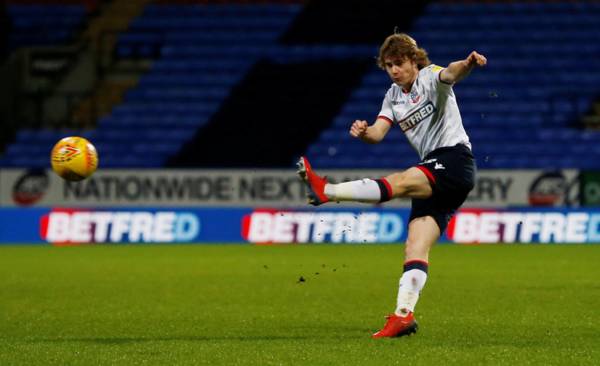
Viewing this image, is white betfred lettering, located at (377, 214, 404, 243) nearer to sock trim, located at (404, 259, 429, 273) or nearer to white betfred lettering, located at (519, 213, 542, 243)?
white betfred lettering, located at (519, 213, 542, 243)

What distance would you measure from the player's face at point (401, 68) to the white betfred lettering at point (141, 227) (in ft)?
45.3

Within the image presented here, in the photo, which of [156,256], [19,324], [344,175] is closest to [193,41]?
[344,175]

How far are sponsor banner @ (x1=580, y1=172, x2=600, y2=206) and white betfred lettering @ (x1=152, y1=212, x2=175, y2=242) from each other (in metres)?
7.16

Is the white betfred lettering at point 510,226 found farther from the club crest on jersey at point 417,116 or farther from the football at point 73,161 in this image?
the club crest on jersey at point 417,116

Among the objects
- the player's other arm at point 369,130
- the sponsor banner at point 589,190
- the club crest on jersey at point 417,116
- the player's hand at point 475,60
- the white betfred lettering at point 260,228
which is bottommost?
the white betfred lettering at point 260,228

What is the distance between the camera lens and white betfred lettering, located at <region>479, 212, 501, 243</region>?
20766 mm

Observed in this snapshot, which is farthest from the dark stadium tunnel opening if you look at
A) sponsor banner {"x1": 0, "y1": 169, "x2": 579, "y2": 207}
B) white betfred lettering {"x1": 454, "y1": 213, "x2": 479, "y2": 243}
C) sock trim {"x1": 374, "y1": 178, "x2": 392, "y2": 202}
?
sock trim {"x1": 374, "y1": 178, "x2": 392, "y2": 202}

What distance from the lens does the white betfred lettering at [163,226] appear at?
21.5 m

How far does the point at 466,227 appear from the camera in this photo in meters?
21.0

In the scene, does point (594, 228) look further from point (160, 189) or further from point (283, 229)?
point (160, 189)

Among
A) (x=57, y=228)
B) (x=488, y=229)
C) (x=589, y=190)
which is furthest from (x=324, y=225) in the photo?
(x=589, y=190)

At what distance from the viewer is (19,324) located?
8898 millimetres

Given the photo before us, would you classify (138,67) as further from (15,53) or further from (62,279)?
(62,279)

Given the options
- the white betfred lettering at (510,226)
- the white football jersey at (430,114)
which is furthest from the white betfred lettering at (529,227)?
the white football jersey at (430,114)
